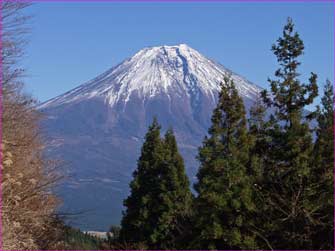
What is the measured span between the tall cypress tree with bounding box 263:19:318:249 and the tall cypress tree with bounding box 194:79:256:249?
3.10 ft

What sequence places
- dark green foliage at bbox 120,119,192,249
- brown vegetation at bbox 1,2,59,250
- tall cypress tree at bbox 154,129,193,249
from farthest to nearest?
dark green foliage at bbox 120,119,192,249
tall cypress tree at bbox 154,129,193,249
brown vegetation at bbox 1,2,59,250

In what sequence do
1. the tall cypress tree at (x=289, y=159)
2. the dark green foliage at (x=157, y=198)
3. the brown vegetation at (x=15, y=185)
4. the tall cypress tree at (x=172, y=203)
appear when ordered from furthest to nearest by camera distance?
the dark green foliage at (x=157, y=198), the tall cypress tree at (x=172, y=203), the tall cypress tree at (x=289, y=159), the brown vegetation at (x=15, y=185)

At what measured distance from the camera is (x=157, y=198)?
29.0m

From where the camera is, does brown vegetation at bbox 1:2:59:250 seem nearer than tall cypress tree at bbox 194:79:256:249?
Yes

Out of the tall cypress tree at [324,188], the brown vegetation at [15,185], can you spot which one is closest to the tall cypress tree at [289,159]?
the tall cypress tree at [324,188]

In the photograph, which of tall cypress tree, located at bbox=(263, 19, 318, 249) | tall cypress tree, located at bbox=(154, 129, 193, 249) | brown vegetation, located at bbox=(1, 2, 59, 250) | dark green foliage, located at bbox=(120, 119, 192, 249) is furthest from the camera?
dark green foliage, located at bbox=(120, 119, 192, 249)

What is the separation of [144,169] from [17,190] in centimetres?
1670

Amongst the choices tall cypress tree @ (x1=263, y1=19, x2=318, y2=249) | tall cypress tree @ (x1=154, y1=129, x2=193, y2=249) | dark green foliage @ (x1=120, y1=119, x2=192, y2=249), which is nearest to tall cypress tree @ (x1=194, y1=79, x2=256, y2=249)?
tall cypress tree @ (x1=263, y1=19, x2=318, y2=249)

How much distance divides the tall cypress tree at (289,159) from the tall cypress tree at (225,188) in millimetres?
945

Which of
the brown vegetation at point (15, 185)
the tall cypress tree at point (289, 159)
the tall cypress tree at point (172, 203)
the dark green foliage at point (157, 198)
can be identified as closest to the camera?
the brown vegetation at point (15, 185)

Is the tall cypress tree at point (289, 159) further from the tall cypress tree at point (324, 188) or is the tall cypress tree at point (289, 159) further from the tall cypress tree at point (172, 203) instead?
the tall cypress tree at point (172, 203)

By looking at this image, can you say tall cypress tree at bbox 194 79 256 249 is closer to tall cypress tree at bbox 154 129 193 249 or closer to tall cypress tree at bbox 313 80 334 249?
tall cypress tree at bbox 313 80 334 249

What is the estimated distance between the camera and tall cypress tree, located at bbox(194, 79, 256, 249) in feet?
66.4

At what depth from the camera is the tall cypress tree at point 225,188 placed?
20250 millimetres
